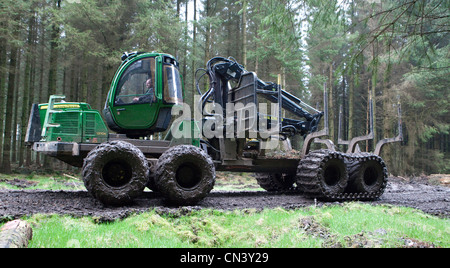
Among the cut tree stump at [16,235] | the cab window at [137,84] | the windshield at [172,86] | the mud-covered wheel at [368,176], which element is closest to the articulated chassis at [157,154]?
the mud-covered wheel at [368,176]

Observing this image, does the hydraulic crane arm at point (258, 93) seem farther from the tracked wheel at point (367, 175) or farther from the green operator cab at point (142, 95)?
the tracked wheel at point (367, 175)

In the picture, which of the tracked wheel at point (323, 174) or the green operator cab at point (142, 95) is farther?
the tracked wheel at point (323, 174)

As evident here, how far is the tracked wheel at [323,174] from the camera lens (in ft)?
21.4

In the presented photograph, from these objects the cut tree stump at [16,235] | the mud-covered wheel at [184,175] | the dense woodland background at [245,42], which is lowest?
the cut tree stump at [16,235]

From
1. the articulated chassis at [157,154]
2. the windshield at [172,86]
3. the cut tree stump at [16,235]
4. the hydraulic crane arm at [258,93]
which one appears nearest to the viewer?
the cut tree stump at [16,235]

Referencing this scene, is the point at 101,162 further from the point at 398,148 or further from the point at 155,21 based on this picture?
the point at 398,148

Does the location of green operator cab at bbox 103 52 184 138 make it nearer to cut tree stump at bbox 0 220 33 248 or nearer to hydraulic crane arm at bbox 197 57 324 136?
hydraulic crane arm at bbox 197 57 324 136

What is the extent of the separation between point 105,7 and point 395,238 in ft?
42.9

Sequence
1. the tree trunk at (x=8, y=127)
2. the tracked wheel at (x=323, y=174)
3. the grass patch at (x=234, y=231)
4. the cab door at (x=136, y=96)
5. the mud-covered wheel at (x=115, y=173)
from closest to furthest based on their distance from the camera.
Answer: the grass patch at (x=234, y=231) → the mud-covered wheel at (x=115, y=173) → the cab door at (x=136, y=96) → the tracked wheel at (x=323, y=174) → the tree trunk at (x=8, y=127)

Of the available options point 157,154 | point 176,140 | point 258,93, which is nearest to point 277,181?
point 258,93

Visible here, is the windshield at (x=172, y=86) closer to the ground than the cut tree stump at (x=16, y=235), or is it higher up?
higher up

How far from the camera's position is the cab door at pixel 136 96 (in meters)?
6.05

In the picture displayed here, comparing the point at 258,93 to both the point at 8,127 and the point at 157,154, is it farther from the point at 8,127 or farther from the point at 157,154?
the point at 8,127

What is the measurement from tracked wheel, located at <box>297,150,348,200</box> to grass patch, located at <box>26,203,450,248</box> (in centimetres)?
165
